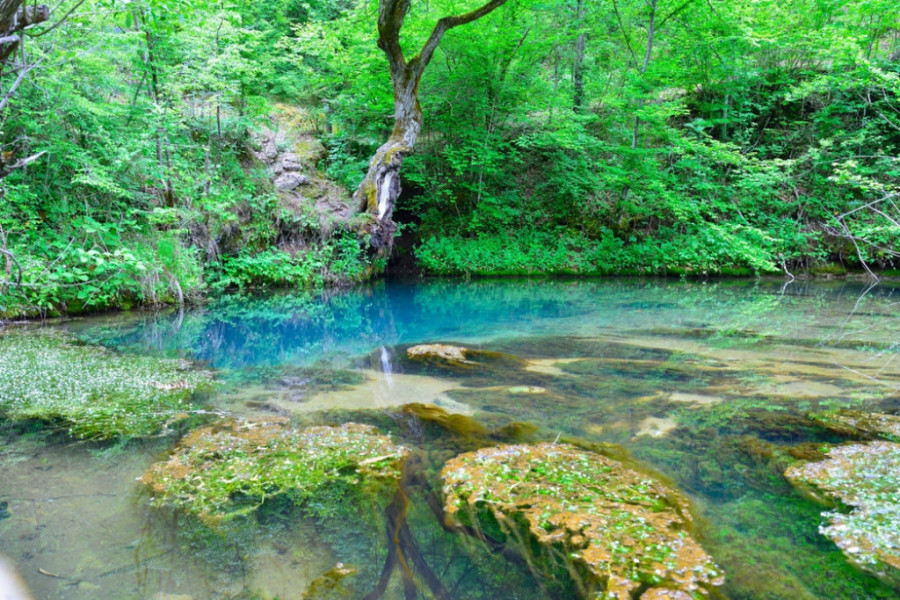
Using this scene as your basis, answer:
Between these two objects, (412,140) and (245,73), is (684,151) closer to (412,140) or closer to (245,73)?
(412,140)

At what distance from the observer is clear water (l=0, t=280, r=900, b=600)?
8.74 ft

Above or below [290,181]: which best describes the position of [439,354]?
below

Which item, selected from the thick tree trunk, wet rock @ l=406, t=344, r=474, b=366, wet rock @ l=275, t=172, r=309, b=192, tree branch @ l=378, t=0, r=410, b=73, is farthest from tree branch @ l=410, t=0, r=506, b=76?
wet rock @ l=406, t=344, r=474, b=366

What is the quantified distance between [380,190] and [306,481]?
12201mm

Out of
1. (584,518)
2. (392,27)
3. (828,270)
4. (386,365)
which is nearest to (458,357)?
(386,365)

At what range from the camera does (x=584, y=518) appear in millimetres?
3068

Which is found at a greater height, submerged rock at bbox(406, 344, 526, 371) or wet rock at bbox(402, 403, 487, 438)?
wet rock at bbox(402, 403, 487, 438)

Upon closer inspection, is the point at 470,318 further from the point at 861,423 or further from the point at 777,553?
the point at 777,553

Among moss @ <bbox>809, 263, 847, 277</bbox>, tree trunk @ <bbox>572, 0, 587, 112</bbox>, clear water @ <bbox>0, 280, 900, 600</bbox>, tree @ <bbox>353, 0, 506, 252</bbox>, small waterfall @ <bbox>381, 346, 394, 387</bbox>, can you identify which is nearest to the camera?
clear water @ <bbox>0, 280, 900, 600</bbox>

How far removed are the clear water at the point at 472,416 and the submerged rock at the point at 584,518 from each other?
18cm

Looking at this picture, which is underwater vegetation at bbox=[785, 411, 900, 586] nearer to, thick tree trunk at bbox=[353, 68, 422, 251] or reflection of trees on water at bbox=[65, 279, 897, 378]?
reflection of trees on water at bbox=[65, 279, 897, 378]

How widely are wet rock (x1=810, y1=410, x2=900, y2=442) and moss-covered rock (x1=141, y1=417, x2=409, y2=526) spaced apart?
13.0 feet

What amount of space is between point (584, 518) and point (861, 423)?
3.37 meters

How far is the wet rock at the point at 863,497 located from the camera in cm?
275
